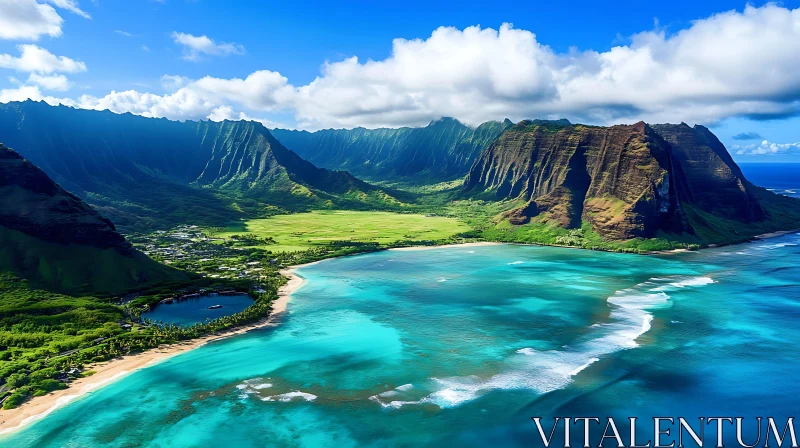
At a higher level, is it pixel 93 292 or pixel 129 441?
pixel 93 292

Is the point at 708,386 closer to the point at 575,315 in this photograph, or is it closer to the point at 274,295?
the point at 575,315

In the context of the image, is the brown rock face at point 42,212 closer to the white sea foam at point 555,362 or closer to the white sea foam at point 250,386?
the white sea foam at point 250,386

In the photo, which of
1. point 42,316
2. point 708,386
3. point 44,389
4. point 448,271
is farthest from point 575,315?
point 42,316

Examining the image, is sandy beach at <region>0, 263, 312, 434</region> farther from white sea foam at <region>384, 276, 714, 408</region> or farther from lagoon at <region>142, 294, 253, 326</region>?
white sea foam at <region>384, 276, 714, 408</region>

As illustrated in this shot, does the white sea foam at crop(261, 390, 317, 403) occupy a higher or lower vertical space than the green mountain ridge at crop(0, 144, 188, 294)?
lower

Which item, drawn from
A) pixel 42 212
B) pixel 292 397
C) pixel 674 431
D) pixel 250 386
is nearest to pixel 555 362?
pixel 674 431

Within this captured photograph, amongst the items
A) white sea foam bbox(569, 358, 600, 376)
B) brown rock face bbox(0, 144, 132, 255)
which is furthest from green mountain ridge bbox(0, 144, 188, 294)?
white sea foam bbox(569, 358, 600, 376)

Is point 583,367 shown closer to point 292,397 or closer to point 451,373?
point 451,373
